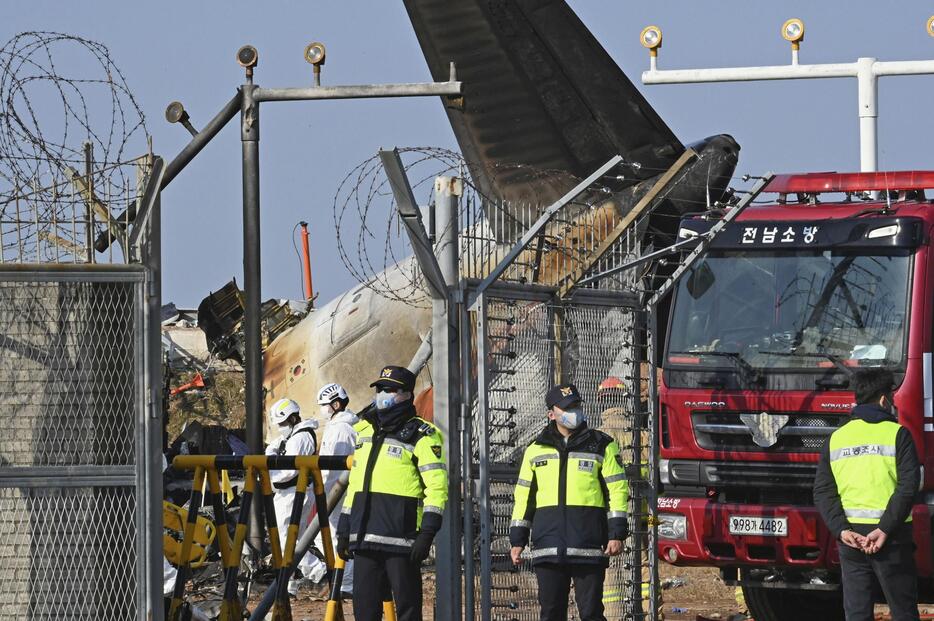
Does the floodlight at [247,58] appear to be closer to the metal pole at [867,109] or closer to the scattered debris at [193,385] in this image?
the metal pole at [867,109]

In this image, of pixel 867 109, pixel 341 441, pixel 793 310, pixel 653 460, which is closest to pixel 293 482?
pixel 341 441

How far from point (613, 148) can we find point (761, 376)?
402 inches

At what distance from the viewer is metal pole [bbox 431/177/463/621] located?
10508 millimetres

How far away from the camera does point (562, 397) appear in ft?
33.9

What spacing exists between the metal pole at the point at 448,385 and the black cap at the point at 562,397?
0.66 meters

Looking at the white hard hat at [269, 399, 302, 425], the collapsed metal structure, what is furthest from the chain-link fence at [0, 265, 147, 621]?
the white hard hat at [269, 399, 302, 425]

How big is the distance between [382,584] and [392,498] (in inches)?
23.8

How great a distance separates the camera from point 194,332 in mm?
33094

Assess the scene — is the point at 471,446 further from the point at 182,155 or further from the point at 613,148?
the point at 613,148

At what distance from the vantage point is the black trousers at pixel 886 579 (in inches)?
401

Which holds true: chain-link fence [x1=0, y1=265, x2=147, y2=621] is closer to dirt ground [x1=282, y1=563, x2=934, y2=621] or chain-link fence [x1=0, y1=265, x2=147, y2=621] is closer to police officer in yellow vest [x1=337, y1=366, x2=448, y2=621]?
police officer in yellow vest [x1=337, y1=366, x2=448, y2=621]

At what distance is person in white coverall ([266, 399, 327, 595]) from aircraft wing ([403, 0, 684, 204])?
5.86m

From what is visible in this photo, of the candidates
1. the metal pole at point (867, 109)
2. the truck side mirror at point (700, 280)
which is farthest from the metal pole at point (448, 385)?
the metal pole at point (867, 109)

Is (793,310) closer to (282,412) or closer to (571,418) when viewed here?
(571,418)
